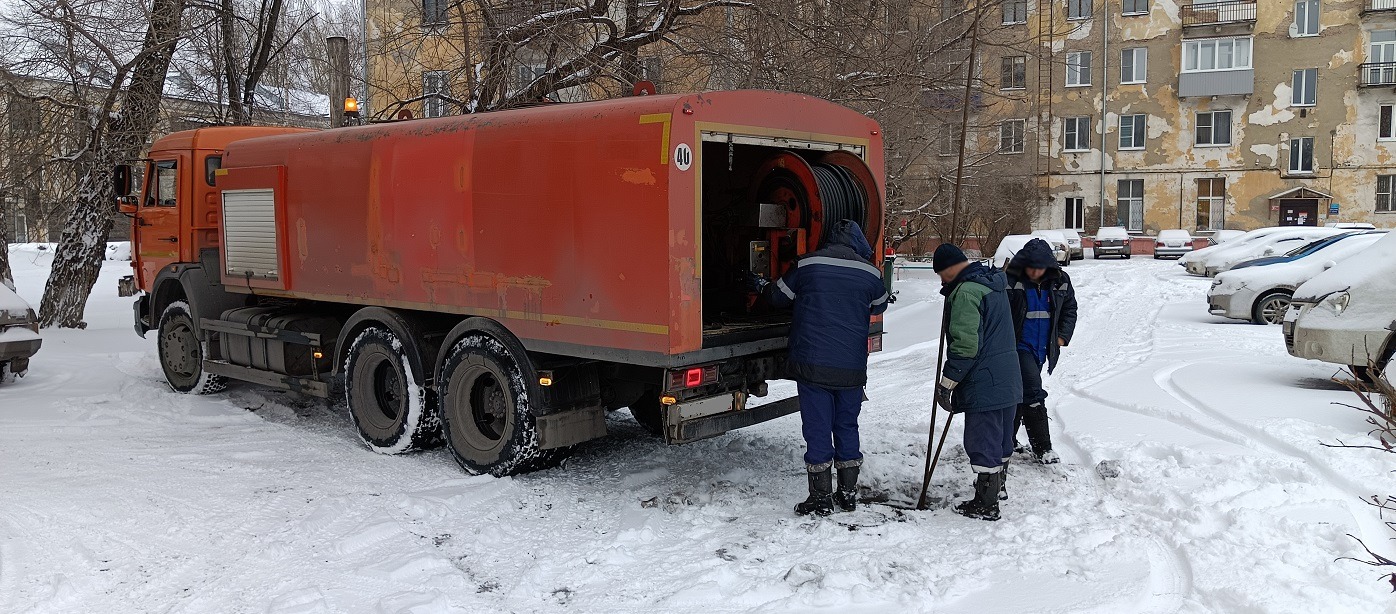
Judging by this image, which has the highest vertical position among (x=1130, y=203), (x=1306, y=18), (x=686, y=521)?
(x=1306, y=18)

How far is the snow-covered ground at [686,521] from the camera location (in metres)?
4.58

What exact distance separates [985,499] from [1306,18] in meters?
46.0

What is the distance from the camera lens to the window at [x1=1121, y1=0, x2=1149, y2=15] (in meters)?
43.5

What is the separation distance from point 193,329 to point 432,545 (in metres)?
5.68

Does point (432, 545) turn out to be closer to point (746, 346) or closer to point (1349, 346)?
point (746, 346)

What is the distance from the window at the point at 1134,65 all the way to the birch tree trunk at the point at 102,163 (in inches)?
1579

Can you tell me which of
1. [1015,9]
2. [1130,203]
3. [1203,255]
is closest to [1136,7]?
[1130,203]

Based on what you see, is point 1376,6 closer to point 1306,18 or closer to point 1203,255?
point 1306,18

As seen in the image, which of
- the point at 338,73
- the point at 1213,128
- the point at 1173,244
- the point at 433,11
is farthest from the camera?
the point at 1213,128

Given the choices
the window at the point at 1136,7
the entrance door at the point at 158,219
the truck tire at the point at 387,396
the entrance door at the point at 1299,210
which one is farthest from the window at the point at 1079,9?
the truck tire at the point at 387,396

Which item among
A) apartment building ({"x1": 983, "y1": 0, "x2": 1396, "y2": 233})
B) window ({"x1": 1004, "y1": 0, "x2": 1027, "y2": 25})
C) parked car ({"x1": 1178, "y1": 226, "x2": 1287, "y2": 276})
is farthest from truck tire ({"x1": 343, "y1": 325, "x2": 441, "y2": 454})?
apartment building ({"x1": 983, "y1": 0, "x2": 1396, "y2": 233})

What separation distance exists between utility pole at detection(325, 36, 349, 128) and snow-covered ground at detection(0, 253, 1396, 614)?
5.92 meters

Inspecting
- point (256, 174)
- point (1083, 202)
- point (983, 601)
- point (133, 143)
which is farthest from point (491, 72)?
point (1083, 202)

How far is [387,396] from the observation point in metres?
7.83
